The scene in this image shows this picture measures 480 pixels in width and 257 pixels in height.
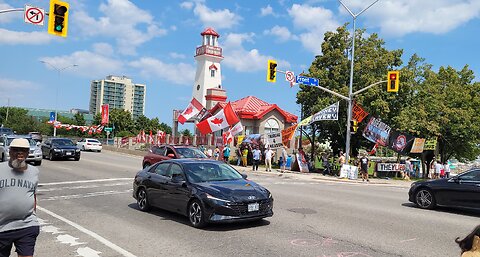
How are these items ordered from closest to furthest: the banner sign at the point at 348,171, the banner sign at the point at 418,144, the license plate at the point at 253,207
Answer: the license plate at the point at 253,207 < the banner sign at the point at 348,171 < the banner sign at the point at 418,144

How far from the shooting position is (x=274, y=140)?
33406 millimetres

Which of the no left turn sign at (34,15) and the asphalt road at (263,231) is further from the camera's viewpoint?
the no left turn sign at (34,15)

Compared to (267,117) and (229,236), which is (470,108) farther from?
(229,236)

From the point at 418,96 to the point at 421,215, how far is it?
91.4 feet

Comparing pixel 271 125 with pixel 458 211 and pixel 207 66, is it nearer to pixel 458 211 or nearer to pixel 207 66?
pixel 207 66

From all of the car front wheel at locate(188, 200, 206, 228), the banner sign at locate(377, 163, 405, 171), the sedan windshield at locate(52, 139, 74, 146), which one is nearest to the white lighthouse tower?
the sedan windshield at locate(52, 139, 74, 146)

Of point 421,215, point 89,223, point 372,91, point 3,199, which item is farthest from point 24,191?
point 372,91

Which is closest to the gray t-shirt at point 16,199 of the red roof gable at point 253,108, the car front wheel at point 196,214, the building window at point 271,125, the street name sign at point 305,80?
the car front wheel at point 196,214

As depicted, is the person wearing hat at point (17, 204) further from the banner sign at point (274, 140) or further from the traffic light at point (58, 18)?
the banner sign at point (274, 140)

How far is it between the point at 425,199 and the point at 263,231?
6651 mm

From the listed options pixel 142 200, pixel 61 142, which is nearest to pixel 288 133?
pixel 61 142

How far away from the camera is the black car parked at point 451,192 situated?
12.1 meters

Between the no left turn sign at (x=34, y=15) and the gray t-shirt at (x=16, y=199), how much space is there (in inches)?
544

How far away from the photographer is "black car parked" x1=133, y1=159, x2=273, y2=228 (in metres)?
8.75
